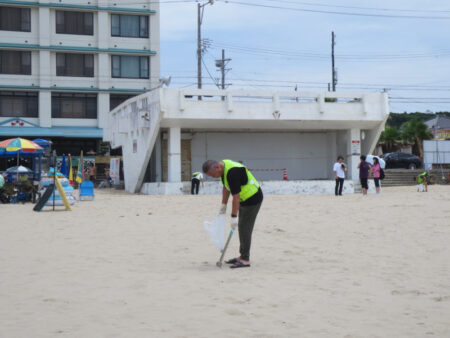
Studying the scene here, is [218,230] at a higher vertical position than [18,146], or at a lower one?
lower

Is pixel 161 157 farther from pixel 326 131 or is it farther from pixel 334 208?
pixel 334 208

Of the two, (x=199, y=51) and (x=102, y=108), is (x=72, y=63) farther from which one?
(x=199, y=51)

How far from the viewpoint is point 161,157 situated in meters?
29.8

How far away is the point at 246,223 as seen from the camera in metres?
7.80

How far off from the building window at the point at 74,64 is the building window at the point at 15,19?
3.10 m

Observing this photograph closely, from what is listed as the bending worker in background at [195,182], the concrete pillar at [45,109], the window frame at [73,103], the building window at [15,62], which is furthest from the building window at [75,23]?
the bending worker in background at [195,182]

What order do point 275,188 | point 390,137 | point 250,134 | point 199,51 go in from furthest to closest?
point 390,137, point 199,51, point 250,134, point 275,188

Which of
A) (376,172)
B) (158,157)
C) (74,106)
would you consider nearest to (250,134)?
(158,157)

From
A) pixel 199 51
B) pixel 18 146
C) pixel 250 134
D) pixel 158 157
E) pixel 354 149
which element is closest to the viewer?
pixel 18 146

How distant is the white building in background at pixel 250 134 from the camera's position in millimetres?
26609

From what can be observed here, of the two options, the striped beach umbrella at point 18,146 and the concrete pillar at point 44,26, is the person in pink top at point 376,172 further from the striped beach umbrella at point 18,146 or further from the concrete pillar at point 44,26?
the concrete pillar at point 44,26

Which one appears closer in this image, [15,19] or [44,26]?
[15,19]

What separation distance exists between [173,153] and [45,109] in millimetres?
18932

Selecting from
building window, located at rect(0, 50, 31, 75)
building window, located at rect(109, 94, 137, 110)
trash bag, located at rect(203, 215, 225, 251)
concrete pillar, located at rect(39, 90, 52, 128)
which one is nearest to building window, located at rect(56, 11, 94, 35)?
building window, located at rect(0, 50, 31, 75)
